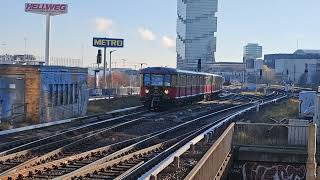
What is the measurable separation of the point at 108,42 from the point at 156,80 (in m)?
34.6

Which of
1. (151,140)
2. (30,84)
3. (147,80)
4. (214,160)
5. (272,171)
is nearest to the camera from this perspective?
(214,160)

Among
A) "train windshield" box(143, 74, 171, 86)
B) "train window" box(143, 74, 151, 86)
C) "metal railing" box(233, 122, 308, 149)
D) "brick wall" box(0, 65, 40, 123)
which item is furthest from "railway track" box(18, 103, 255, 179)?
"train window" box(143, 74, 151, 86)

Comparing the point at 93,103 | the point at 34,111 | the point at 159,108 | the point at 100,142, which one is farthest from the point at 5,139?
the point at 93,103

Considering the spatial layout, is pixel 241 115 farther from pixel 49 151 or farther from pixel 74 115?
pixel 49 151

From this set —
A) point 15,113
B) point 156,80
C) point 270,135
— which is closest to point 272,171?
point 270,135

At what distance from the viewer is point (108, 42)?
237 ft

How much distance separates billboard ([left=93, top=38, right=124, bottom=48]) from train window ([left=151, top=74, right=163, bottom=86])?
31284 millimetres

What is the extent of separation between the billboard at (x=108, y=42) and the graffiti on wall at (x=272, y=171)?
51.8 metres

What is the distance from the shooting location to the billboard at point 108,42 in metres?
69.8

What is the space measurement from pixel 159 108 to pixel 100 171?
24374mm

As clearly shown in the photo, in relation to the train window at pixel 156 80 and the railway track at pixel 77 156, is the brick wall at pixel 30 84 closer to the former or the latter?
the railway track at pixel 77 156

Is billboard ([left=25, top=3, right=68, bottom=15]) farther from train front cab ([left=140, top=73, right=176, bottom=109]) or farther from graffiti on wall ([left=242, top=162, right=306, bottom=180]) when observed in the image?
graffiti on wall ([left=242, top=162, right=306, bottom=180])

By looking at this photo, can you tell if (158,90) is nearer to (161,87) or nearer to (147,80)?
(161,87)

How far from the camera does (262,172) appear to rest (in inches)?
735
